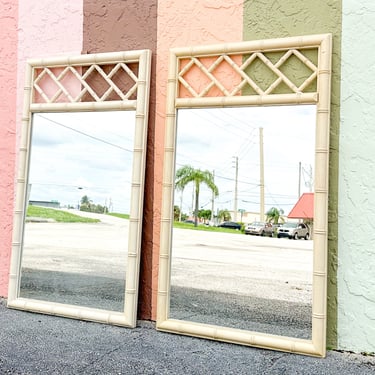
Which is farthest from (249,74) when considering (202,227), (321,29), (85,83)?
(85,83)

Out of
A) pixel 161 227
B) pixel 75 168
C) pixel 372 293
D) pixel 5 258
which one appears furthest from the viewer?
pixel 5 258

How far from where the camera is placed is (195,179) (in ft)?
9.34

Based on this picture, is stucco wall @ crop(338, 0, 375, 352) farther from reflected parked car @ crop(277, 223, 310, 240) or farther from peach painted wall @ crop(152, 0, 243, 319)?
peach painted wall @ crop(152, 0, 243, 319)

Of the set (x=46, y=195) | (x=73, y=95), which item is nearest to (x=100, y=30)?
(x=73, y=95)

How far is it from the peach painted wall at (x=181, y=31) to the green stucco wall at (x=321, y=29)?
0.11 meters

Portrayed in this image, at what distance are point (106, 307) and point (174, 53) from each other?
1737 mm

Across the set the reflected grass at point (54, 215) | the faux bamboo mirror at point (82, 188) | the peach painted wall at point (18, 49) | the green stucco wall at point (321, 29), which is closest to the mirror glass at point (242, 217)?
the green stucco wall at point (321, 29)

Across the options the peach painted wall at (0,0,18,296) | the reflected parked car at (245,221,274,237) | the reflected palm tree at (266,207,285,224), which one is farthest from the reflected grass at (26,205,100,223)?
the reflected palm tree at (266,207,285,224)

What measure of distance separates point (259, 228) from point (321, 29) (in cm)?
125

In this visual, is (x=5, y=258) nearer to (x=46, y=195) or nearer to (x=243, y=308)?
(x=46, y=195)

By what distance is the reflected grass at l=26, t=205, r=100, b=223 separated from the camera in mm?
3096

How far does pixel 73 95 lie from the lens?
3236 millimetres

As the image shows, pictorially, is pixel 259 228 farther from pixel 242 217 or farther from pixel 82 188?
pixel 82 188

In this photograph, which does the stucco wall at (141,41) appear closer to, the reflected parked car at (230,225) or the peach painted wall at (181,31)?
the peach painted wall at (181,31)
